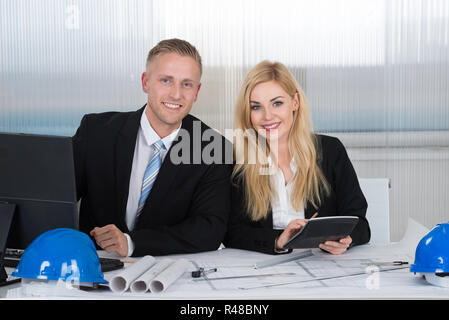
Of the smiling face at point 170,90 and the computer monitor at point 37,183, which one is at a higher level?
the smiling face at point 170,90

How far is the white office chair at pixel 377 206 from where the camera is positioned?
2.79m

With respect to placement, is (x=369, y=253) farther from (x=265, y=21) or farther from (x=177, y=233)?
(x=265, y=21)

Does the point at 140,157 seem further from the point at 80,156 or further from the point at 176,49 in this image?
the point at 176,49

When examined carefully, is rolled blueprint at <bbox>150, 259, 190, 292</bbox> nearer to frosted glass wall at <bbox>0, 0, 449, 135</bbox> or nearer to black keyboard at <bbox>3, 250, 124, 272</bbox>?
black keyboard at <bbox>3, 250, 124, 272</bbox>

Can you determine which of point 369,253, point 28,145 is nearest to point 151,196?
point 28,145

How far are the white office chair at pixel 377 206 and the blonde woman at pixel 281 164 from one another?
0.16 m

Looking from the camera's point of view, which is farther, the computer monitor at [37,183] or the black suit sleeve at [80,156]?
the black suit sleeve at [80,156]

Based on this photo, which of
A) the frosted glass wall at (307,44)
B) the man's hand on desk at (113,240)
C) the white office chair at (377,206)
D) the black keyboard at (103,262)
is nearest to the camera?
the black keyboard at (103,262)

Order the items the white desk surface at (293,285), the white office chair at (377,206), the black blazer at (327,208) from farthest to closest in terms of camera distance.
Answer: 1. the white office chair at (377,206)
2. the black blazer at (327,208)
3. the white desk surface at (293,285)

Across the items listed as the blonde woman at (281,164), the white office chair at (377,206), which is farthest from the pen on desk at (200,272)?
the white office chair at (377,206)

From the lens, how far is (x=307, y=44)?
15.2 feet

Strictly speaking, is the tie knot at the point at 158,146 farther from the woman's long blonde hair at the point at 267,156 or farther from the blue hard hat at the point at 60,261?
the blue hard hat at the point at 60,261

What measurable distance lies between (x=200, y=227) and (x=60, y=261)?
2.48 ft

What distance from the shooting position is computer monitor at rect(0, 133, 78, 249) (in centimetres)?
183
